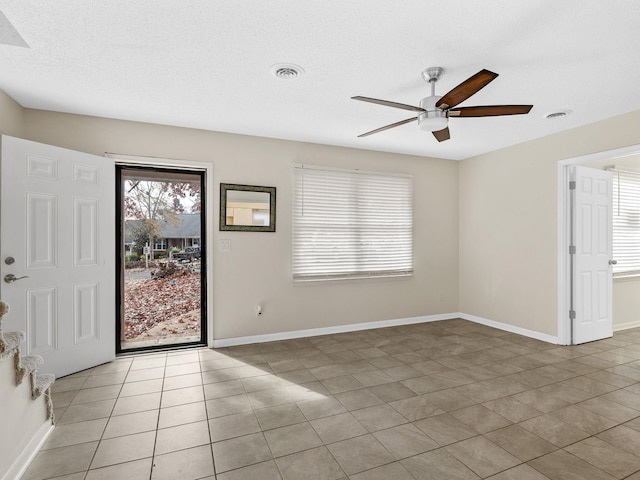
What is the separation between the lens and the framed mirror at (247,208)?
405 cm

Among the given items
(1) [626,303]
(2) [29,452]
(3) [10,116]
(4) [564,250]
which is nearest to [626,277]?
(1) [626,303]

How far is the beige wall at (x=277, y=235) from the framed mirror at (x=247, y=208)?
0.08 metres

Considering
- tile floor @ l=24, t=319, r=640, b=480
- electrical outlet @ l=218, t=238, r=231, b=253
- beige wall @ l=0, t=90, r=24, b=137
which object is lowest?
tile floor @ l=24, t=319, r=640, b=480

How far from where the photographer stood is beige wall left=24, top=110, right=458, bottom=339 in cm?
365

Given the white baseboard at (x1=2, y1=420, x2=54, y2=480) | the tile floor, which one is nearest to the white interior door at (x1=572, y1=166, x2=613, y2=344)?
the tile floor

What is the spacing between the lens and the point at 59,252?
3.10 metres

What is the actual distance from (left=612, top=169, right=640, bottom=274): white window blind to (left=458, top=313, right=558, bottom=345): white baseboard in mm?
1560

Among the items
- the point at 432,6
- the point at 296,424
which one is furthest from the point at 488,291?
the point at 432,6

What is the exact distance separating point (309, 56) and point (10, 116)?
2.80 metres

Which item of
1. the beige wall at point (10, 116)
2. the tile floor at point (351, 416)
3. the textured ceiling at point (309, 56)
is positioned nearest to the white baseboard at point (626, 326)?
the tile floor at point (351, 416)

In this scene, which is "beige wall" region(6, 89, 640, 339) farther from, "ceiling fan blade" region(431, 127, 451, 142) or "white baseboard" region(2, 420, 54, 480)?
"white baseboard" region(2, 420, 54, 480)

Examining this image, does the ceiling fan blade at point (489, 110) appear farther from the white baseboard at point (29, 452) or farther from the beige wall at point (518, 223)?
the white baseboard at point (29, 452)

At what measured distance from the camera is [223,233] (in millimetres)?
4047

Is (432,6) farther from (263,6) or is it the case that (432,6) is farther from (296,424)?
(296,424)
